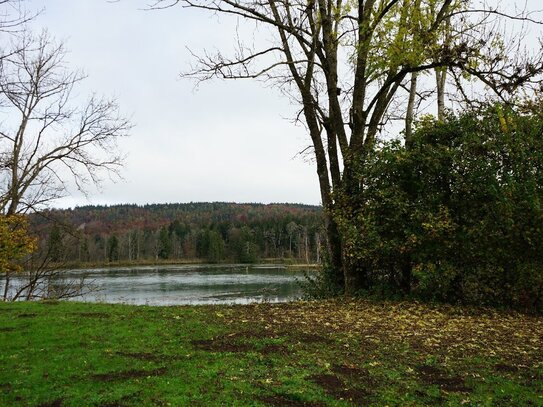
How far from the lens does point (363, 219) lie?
36.6ft

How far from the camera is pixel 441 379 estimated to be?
533cm

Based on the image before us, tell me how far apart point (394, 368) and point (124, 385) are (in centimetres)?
310

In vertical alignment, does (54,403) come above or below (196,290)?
above

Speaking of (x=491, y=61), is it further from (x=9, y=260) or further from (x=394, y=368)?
(x=9, y=260)

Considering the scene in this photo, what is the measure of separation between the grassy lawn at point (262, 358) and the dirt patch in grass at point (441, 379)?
0.02 m

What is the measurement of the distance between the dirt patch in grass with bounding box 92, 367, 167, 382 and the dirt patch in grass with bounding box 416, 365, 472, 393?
2995 mm

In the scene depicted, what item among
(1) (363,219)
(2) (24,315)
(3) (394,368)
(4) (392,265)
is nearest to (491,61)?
(1) (363,219)

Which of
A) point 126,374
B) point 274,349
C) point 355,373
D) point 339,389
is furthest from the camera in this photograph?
point 274,349

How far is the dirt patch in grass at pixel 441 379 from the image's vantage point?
5059mm

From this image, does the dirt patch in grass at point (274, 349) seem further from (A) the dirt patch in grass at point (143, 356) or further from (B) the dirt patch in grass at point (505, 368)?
(B) the dirt patch in grass at point (505, 368)

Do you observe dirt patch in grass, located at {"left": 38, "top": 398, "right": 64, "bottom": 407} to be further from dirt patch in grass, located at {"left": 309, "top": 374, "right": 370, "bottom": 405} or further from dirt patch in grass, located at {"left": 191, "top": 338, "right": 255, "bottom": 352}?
dirt patch in grass, located at {"left": 309, "top": 374, "right": 370, "bottom": 405}

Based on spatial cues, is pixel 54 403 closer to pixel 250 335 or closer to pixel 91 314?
pixel 250 335

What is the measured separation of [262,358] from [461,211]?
680cm

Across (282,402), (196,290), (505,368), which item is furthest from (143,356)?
(196,290)
